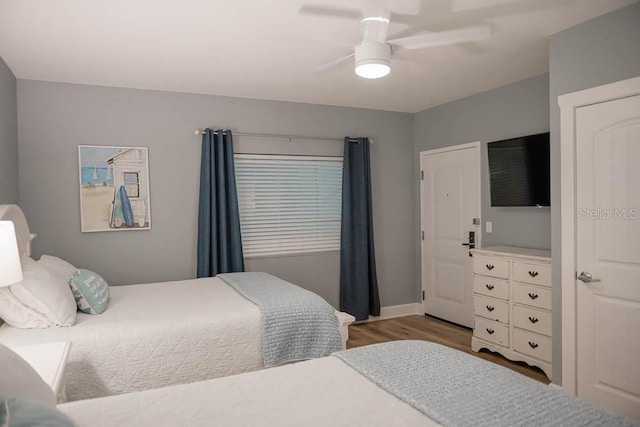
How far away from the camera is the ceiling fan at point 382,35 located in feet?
8.10

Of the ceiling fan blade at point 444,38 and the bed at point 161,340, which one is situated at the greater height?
the ceiling fan blade at point 444,38

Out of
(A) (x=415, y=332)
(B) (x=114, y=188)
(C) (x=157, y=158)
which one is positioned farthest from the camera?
(A) (x=415, y=332)

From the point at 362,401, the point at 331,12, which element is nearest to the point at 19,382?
the point at 362,401

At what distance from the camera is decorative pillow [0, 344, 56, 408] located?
46.2 inches

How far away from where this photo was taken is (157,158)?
4184 mm

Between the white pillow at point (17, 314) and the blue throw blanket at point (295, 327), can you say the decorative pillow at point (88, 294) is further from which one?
the blue throw blanket at point (295, 327)

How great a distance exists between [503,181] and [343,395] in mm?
3197

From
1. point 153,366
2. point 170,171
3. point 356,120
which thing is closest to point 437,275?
point 356,120

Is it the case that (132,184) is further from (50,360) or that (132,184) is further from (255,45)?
(50,360)

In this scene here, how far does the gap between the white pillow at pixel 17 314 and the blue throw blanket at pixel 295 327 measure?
4.07 feet

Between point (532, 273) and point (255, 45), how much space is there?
2.78 metres

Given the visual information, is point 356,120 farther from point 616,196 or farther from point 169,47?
point 616,196

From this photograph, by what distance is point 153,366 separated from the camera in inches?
97.0

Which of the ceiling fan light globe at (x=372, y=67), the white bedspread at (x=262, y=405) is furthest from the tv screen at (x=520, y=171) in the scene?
the white bedspread at (x=262, y=405)
